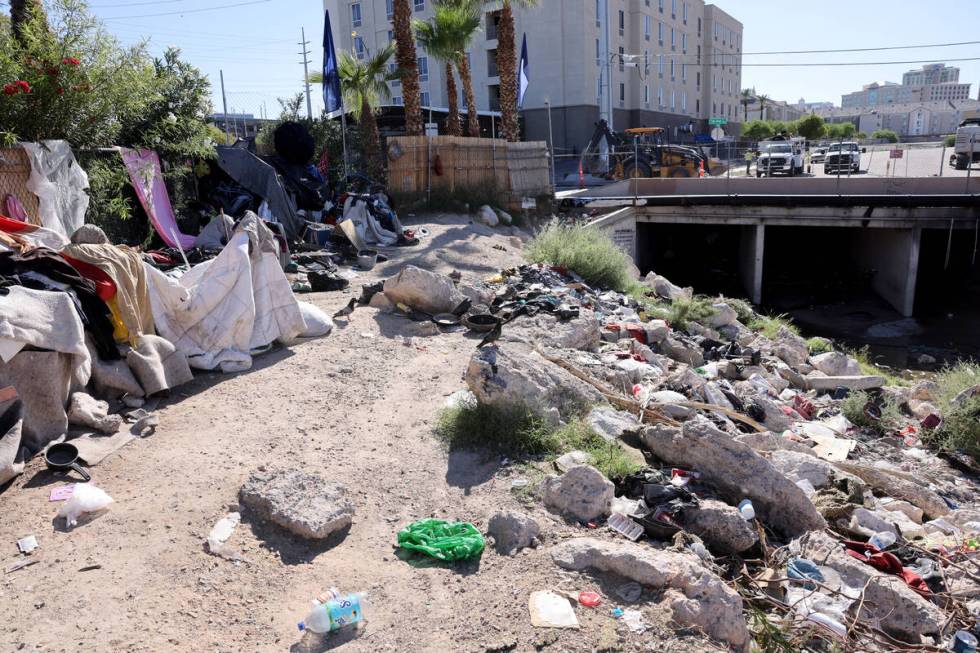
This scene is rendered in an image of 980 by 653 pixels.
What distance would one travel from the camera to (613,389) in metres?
6.47

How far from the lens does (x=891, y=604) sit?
3781 mm

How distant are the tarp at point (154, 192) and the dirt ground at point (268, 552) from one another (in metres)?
4.16

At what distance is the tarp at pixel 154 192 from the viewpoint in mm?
8750

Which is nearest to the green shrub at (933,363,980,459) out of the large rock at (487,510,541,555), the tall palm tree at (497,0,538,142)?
the large rock at (487,510,541,555)

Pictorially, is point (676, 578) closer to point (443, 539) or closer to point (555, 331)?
point (443, 539)

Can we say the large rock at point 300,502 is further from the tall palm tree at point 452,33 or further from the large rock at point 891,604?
the tall palm tree at point 452,33

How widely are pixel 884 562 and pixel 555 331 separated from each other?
396 centimetres

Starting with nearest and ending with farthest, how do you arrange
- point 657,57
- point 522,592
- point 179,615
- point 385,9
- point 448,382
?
point 179,615 → point 522,592 → point 448,382 → point 385,9 → point 657,57

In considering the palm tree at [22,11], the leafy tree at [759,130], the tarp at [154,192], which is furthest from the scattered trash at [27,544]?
the leafy tree at [759,130]

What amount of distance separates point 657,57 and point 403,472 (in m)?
46.0

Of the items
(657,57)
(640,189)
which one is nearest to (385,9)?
(657,57)

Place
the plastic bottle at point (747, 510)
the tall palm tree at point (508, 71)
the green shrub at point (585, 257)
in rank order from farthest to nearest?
the tall palm tree at point (508, 71)
the green shrub at point (585, 257)
the plastic bottle at point (747, 510)

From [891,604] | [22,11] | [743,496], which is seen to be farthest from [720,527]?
[22,11]

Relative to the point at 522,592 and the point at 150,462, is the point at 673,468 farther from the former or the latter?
the point at 150,462
